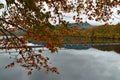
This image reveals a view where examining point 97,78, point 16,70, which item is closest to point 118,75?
point 97,78

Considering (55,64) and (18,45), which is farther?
(55,64)

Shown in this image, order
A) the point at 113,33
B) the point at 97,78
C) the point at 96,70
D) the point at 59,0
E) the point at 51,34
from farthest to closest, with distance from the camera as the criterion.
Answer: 1. the point at 113,33
2. the point at 96,70
3. the point at 97,78
4. the point at 59,0
5. the point at 51,34

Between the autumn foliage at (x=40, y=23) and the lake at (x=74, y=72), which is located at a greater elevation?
the autumn foliage at (x=40, y=23)

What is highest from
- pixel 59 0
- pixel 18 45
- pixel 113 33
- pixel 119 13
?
pixel 59 0

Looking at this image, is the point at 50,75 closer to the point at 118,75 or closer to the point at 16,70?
the point at 16,70

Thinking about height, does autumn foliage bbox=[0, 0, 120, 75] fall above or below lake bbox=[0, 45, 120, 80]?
above

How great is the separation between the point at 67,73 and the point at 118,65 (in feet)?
53.0

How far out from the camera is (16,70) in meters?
48.6

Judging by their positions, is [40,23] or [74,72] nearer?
[40,23]

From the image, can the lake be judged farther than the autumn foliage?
Yes

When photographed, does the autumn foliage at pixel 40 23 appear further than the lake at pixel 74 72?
No

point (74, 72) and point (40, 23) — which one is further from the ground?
point (40, 23)

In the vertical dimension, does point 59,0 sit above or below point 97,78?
above

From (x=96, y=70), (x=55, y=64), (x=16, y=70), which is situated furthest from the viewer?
(x=55, y=64)
